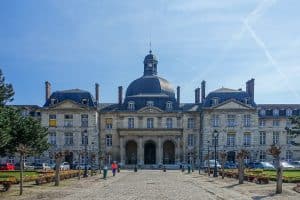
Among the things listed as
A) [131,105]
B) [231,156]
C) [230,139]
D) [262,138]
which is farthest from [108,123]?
[262,138]

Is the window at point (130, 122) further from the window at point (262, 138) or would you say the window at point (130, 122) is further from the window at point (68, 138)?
the window at point (262, 138)

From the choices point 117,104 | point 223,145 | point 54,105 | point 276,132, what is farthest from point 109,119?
point 276,132

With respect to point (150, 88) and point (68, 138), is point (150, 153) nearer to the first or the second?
point (150, 88)

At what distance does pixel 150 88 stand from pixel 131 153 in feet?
38.3

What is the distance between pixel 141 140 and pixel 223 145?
13239 mm

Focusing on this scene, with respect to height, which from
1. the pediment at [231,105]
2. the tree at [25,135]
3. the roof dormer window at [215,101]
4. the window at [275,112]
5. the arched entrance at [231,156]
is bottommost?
the arched entrance at [231,156]

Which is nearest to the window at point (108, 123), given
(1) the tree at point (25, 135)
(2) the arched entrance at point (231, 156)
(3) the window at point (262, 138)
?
(2) the arched entrance at point (231, 156)

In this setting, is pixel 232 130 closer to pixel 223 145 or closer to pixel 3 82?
pixel 223 145

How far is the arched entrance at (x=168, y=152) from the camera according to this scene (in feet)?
279

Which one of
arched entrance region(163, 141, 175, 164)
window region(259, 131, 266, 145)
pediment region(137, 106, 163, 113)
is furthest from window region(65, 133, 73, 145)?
window region(259, 131, 266, 145)

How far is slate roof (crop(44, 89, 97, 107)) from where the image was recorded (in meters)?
81.3

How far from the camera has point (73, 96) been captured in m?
81.8

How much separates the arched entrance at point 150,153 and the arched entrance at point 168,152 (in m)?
1.87

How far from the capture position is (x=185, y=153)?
273 ft
